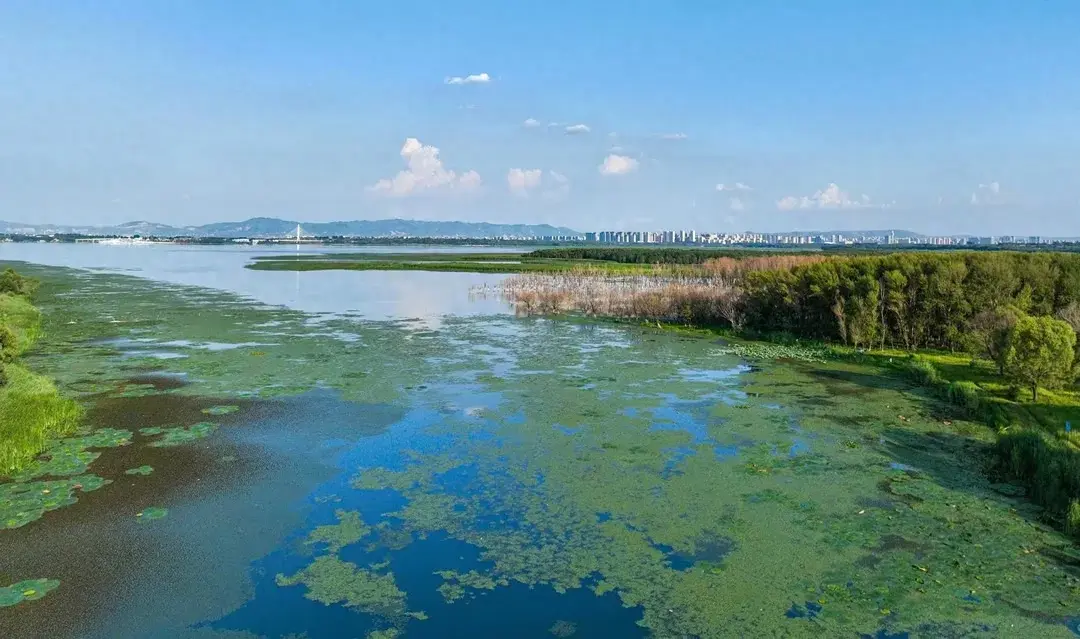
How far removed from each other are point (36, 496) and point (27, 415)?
462 cm

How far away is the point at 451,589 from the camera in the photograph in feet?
31.5

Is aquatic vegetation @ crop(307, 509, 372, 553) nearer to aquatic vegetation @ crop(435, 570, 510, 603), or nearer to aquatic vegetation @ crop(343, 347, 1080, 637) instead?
aquatic vegetation @ crop(343, 347, 1080, 637)

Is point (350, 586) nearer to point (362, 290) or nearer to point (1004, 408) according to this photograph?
point (1004, 408)

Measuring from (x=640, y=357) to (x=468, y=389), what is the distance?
860cm

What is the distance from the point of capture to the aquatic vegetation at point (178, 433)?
1555 cm

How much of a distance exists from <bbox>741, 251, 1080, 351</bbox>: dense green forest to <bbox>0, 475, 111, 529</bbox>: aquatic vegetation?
27256mm

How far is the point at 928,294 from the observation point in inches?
1154

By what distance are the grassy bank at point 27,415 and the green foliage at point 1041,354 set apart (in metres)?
23.7

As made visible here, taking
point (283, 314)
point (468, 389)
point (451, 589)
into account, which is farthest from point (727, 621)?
point (283, 314)

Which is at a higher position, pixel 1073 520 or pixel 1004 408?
pixel 1004 408

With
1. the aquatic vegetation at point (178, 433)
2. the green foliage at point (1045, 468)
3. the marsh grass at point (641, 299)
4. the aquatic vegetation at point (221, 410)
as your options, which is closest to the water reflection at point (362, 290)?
the marsh grass at point (641, 299)

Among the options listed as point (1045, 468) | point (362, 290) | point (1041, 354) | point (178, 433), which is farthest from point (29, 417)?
point (362, 290)

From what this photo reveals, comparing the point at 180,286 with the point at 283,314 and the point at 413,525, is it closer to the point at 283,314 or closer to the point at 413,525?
the point at 283,314

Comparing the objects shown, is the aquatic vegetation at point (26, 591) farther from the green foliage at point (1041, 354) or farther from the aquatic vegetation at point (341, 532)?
the green foliage at point (1041, 354)
